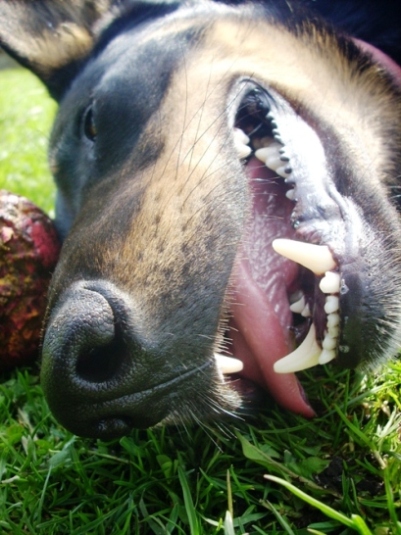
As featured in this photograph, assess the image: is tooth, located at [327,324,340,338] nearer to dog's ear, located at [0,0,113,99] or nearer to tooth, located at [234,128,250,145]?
tooth, located at [234,128,250,145]

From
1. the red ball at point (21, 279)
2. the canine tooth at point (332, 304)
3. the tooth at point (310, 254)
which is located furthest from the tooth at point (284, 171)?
the red ball at point (21, 279)

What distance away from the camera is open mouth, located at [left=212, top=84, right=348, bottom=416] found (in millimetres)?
1815

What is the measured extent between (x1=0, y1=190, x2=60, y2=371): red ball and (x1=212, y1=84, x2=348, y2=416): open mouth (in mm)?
1001

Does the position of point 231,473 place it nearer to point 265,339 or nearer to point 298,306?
point 265,339

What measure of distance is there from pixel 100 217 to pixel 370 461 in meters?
1.10

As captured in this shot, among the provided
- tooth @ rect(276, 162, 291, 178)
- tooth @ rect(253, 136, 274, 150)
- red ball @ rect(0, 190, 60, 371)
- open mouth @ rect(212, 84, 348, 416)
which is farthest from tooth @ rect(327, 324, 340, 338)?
red ball @ rect(0, 190, 60, 371)

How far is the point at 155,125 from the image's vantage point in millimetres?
2209

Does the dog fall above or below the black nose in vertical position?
above

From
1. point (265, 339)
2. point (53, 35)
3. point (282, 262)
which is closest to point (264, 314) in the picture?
point (265, 339)

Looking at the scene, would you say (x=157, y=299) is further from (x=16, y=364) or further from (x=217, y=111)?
(x=16, y=364)

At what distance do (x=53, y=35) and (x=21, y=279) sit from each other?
137 cm

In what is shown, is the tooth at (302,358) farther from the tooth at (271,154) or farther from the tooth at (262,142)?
the tooth at (262,142)

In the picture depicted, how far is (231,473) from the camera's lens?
1823 mm

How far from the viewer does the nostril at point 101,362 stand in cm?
157
